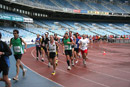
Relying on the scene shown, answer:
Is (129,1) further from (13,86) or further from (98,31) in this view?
(13,86)

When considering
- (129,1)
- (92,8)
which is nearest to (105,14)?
(92,8)

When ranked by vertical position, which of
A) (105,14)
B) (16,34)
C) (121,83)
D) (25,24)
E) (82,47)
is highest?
(105,14)

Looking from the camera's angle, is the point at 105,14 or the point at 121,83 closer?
the point at 121,83

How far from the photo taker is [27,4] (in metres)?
42.6

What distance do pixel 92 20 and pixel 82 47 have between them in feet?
183

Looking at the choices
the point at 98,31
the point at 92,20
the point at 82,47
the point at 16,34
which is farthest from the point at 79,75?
the point at 92,20

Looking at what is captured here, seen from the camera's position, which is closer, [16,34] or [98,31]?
[16,34]

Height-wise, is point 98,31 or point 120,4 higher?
point 120,4

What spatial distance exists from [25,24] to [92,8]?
29420mm

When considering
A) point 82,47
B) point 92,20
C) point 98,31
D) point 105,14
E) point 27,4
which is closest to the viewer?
point 82,47

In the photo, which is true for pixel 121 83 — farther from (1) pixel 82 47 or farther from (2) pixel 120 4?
(2) pixel 120 4

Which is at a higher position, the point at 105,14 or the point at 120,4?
the point at 120,4

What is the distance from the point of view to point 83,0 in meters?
66.9

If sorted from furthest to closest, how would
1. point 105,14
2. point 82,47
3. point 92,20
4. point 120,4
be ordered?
1. point 120,4
2. point 92,20
3. point 105,14
4. point 82,47
